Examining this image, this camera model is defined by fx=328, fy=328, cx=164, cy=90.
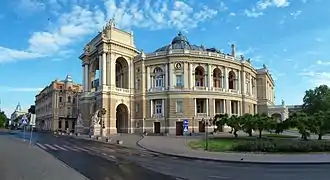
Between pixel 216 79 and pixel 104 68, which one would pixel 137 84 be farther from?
pixel 216 79

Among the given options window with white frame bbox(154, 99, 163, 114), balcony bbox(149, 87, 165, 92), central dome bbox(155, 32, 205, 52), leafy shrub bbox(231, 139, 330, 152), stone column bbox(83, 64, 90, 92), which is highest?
central dome bbox(155, 32, 205, 52)

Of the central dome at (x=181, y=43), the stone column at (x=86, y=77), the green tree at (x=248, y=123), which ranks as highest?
the central dome at (x=181, y=43)

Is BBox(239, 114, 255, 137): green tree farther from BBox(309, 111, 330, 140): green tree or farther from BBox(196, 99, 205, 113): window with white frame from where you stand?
BBox(196, 99, 205, 113): window with white frame

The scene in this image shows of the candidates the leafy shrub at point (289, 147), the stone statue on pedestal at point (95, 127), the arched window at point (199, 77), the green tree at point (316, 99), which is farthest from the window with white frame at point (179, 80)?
the green tree at point (316, 99)

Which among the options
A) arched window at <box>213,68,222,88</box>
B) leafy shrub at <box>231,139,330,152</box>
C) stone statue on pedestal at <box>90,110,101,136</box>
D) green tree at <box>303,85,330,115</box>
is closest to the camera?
leafy shrub at <box>231,139,330,152</box>

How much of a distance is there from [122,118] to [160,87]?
11687 mm

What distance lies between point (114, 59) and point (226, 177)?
5406 centimetres

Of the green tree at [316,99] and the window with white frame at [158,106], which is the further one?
the green tree at [316,99]

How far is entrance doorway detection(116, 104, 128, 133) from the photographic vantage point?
224ft

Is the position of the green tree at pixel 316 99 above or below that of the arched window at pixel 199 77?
below

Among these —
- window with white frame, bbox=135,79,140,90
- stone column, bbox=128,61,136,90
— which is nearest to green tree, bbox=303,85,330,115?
window with white frame, bbox=135,79,140,90

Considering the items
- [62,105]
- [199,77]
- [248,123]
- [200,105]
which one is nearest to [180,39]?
[199,77]

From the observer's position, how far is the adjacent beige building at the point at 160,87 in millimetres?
63344

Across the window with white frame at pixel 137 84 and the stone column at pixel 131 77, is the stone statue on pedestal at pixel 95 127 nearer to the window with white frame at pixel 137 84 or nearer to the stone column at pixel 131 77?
the stone column at pixel 131 77
